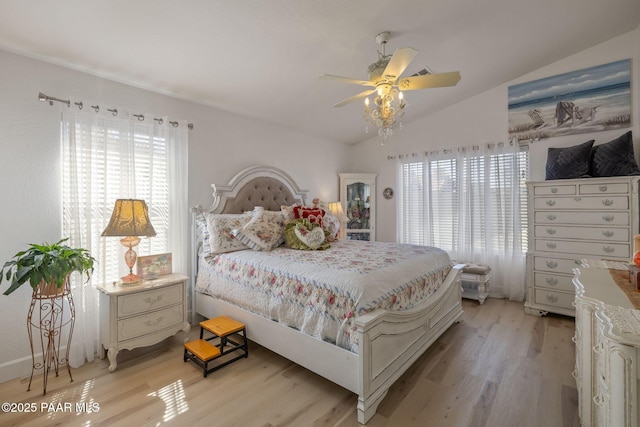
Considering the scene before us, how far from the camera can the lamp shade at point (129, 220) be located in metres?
2.21

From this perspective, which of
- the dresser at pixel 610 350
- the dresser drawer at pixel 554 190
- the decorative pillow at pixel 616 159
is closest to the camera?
the dresser at pixel 610 350

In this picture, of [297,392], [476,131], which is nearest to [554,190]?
[476,131]

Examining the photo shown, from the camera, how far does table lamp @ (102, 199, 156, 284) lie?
87.2 inches

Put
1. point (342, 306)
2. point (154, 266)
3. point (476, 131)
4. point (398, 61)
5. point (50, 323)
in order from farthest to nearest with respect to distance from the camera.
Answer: point (476, 131)
point (154, 266)
point (50, 323)
point (398, 61)
point (342, 306)

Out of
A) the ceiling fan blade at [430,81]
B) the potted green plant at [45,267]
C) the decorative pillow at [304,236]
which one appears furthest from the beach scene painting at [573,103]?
the potted green plant at [45,267]

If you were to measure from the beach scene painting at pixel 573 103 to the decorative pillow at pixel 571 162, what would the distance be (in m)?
0.36

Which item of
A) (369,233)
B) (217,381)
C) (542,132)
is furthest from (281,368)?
(542,132)

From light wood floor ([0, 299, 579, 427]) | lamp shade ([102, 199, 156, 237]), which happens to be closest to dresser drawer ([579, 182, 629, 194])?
light wood floor ([0, 299, 579, 427])

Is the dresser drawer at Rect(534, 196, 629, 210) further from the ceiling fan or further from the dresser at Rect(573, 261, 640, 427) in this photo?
the ceiling fan

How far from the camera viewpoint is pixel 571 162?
312cm

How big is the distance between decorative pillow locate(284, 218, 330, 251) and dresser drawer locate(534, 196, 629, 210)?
96.8 inches

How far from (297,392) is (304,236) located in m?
1.38

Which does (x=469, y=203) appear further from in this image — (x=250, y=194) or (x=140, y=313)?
(x=140, y=313)

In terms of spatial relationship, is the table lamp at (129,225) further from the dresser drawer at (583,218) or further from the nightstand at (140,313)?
the dresser drawer at (583,218)
